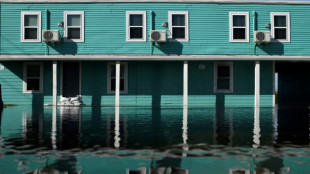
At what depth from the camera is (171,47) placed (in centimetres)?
2073

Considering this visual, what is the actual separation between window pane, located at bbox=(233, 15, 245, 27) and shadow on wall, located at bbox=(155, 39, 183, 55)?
3.25 meters

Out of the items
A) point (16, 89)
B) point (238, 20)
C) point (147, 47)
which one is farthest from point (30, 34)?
point (238, 20)

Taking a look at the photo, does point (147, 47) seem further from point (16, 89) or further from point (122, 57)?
point (16, 89)

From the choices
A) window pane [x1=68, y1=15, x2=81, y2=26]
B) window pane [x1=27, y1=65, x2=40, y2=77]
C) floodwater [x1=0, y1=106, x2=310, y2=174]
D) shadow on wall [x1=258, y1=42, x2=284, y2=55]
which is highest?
window pane [x1=68, y1=15, x2=81, y2=26]

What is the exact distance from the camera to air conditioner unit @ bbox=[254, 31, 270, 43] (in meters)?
20.2

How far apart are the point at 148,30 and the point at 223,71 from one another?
4.75 m

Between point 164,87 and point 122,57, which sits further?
point 164,87

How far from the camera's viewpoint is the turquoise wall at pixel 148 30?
68.1ft

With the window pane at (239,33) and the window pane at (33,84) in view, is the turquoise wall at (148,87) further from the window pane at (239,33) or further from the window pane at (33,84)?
the window pane at (239,33)

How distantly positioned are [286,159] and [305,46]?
17.4 meters

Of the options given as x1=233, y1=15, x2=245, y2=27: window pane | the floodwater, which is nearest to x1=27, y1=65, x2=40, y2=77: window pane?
x1=233, y1=15, x2=245, y2=27: window pane

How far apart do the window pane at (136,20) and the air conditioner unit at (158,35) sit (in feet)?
4.25

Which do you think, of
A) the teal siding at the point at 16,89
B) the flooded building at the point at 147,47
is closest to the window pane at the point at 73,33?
the flooded building at the point at 147,47

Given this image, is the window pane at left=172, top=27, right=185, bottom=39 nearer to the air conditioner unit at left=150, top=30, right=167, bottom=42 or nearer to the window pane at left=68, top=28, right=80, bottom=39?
the air conditioner unit at left=150, top=30, right=167, bottom=42
